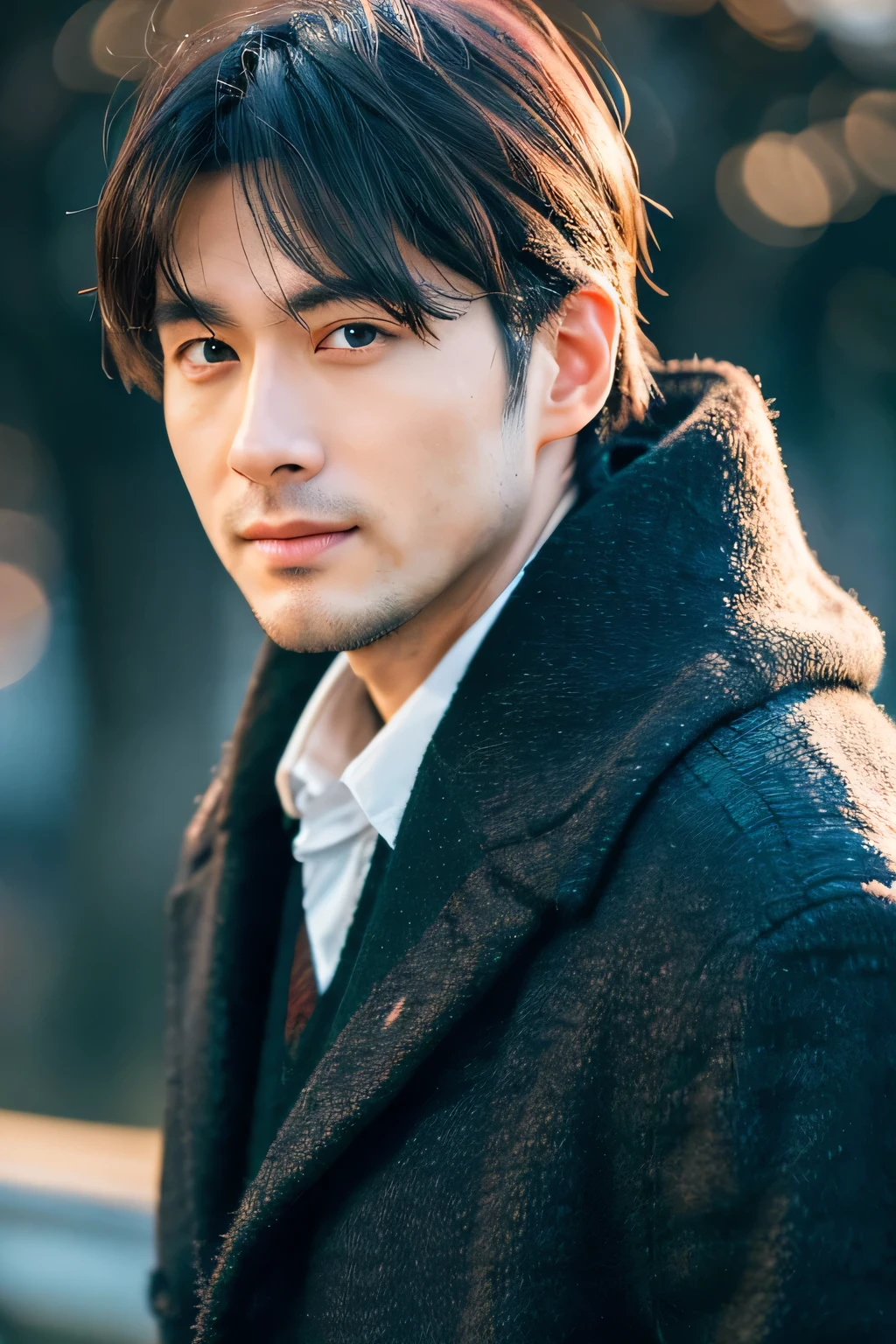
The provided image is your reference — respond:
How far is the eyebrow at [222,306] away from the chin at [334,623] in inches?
15.7

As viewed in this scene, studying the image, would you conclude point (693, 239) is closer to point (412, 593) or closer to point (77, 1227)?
point (412, 593)

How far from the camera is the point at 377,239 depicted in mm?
1352

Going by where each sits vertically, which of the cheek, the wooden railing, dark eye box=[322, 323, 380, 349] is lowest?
the wooden railing

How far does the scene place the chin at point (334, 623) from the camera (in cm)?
144

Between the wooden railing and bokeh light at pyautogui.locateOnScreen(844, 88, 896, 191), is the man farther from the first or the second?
bokeh light at pyautogui.locateOnScreen(844, 88, 896, 191)

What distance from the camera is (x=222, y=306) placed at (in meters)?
1.42

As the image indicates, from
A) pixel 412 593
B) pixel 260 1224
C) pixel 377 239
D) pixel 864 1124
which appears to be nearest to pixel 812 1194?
pixel 864 1124

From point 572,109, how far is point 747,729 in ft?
3.30

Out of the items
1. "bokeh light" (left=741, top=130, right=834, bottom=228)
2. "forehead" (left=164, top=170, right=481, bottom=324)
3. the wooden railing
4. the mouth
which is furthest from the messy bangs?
"bokeh light" (left=741, top=130, right=834, bottom=228)

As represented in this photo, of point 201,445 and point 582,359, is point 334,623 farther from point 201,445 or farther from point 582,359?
point 582,359

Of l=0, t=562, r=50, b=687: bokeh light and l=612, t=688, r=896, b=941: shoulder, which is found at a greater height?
l=612, t=688, r=896, b=941: shoulder

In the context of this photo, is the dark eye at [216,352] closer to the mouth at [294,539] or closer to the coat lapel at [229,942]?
the mouth at [294,539]

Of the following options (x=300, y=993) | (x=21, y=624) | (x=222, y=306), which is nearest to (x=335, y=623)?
(x=222, y=306)

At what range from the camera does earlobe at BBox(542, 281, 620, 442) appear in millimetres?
1545
